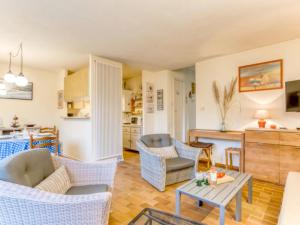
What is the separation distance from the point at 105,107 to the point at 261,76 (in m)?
3.34

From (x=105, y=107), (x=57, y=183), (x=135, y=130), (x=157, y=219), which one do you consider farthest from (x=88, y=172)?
(x=135, y=130)

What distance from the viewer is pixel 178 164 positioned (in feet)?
9.07

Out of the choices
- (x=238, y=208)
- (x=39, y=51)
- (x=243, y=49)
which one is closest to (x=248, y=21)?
(x=243, y=49)

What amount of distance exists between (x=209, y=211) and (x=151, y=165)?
3.29 feet

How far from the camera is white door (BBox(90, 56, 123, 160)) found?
13.0 ft

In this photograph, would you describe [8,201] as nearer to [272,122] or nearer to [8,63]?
[272,122]

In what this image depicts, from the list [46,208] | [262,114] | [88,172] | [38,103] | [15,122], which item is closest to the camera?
[46,208]

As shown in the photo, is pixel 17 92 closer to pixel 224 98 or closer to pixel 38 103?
pixel 38 103

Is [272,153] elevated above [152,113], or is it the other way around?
[152,113]

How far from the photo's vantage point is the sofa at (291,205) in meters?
1.23

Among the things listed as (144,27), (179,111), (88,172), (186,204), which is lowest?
(186,204)

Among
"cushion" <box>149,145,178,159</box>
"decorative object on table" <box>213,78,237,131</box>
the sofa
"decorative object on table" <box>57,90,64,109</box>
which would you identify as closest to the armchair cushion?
"cushion" <box>149,145,178,159</box>

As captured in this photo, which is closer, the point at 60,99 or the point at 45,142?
the point at 45,142

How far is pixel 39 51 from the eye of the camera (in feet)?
12.3
